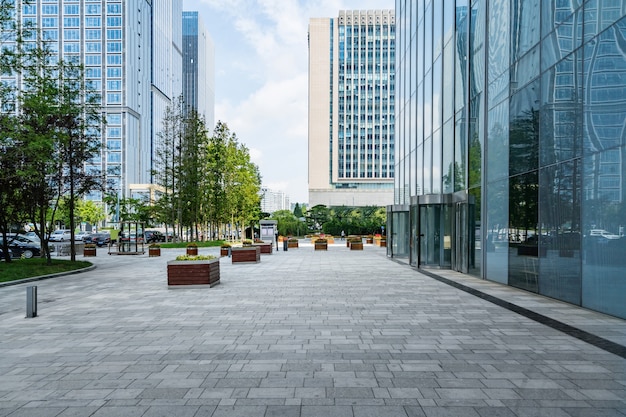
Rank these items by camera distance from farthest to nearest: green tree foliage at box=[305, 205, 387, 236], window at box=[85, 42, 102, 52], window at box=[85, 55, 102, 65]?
window at box=[85, 42, 102, 52] → window at box=[85, 55, 102, 65] → green tree foliage at box=[305, 205, 387, 236]

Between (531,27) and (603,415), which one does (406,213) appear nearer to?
(531,27)

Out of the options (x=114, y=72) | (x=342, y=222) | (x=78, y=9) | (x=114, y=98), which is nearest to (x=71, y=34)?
(x=78, y=9)

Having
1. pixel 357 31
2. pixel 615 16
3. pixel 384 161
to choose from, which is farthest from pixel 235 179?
pixel 357 31

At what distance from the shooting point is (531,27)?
12586 millimetres

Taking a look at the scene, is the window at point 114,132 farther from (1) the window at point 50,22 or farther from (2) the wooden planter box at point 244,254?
(2) the wooden planter box at point 244,254

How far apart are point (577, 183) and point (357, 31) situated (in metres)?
115

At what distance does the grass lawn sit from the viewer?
16.0 metres

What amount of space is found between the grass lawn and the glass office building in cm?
1580

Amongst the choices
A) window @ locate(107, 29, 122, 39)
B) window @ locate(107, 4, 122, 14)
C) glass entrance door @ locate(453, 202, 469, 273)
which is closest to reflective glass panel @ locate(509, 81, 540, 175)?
glass entrance door @ locate(453, 202, 469, 273)

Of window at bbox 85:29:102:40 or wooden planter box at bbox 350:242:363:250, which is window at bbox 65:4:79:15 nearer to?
window at bbox 85:29:102:40

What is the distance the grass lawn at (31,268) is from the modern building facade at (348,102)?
307 feet

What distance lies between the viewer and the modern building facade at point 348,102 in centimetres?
11331

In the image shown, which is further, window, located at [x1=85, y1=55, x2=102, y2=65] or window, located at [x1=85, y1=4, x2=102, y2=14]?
window, located at [x1=85, y1=4, x2=102, y2=14]

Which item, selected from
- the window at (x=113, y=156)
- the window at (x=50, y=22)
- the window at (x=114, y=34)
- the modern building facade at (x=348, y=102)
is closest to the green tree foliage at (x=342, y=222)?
the modern building facade at (x=348, y=102)
